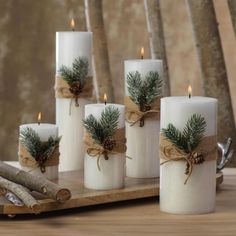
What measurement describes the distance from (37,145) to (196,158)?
270 mm

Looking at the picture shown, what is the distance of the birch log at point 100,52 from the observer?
2605 mm

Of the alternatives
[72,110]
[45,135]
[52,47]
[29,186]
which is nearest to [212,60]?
[52,47]

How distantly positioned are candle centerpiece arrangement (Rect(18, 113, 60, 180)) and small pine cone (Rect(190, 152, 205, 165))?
248mm

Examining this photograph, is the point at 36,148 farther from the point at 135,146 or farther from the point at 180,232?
the point at 180,232

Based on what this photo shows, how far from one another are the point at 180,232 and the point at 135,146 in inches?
12.4

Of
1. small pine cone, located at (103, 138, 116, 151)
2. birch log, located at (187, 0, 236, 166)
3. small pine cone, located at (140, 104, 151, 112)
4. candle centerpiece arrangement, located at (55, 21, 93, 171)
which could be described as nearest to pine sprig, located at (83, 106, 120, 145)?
small pine cone, located at (103, 138, 116, 151)

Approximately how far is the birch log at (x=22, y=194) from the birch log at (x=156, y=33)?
1251mm

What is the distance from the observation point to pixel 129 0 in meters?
2.60

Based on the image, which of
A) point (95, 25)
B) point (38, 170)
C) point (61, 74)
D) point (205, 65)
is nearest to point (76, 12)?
point (95, 25)

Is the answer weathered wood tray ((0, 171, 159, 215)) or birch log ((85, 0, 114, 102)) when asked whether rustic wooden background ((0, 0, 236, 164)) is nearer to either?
birch log ((85, 0, 114, 102))

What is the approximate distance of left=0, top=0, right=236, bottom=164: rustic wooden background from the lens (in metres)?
2.56

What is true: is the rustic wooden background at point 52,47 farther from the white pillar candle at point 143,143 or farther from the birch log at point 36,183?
the birch log at point 36,183

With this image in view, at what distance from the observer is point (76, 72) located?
161 centimetres

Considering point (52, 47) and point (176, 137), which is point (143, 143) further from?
point (52, 47)
